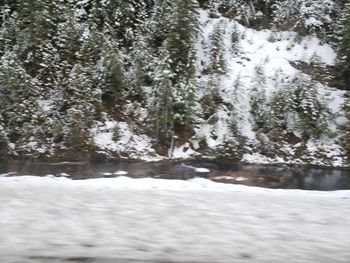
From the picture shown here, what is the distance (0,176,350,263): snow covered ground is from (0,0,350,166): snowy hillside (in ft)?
22.2

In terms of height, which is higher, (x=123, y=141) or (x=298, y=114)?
(x=298, y=114)

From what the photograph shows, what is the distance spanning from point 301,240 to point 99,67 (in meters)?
10.8

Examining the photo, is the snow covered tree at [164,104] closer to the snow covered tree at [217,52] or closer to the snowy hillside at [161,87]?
the snowy hillside at [161,87]

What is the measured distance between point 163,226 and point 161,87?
8585mm

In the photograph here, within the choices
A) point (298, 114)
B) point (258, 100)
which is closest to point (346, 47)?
point (298, 114)

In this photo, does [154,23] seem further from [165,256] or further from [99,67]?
[165,256]

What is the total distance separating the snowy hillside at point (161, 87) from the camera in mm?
12492

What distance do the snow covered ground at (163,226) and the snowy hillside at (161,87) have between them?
22.2 ft

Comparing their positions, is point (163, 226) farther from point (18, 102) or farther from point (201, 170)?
point (18, 102)

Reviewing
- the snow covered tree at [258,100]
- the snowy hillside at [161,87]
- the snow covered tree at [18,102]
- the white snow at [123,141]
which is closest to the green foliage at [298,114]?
the snowy hillside at [161,87]

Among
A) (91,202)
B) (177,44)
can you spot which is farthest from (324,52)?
(91,202)

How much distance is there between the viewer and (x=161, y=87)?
12.6 metres

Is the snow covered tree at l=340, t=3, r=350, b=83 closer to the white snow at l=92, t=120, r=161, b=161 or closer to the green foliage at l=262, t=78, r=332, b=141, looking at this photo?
the green foliage at l=262, t=78, r=332, b=141

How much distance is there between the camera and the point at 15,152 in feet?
38.6
